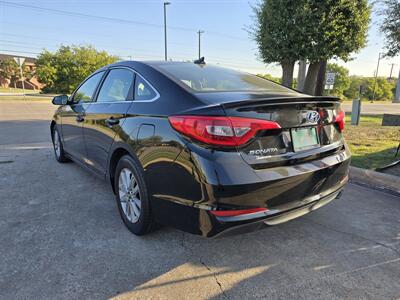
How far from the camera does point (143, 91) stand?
2.66 metres

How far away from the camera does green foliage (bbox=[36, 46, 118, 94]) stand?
40656 mm

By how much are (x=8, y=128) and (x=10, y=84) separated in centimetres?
6518

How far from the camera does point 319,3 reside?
7793mm

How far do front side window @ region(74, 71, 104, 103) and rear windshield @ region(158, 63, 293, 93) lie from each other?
49.0 inches

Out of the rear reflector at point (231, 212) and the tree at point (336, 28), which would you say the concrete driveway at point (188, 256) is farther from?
the tree at point (336, 28)

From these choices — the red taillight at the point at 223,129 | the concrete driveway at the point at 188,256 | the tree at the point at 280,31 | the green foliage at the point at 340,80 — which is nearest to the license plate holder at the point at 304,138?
the red taillight at the point at 223,129

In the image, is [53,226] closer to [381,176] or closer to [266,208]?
[266,208]

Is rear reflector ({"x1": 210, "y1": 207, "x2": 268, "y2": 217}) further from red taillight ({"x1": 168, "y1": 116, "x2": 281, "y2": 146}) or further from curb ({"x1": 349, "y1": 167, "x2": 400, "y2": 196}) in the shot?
curb ({"x1": 349, "y1": 167, "x2": 400, "y2": 196})

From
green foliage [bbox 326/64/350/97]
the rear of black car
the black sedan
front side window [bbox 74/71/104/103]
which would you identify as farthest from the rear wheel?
green foliage [bbox 326/64/350/97]

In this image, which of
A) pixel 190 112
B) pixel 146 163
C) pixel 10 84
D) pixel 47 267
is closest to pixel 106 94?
pixel 146 163

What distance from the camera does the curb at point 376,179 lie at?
397cm

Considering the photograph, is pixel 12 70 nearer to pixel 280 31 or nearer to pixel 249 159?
pixel 280 31

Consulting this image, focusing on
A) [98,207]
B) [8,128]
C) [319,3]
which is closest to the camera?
A: [98,207]

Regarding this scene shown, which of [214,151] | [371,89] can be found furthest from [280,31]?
[371,89]
